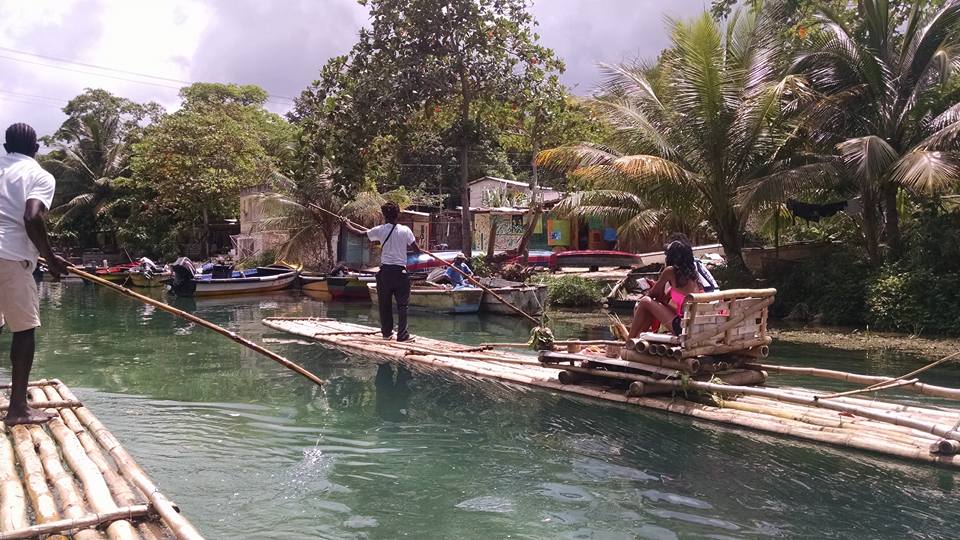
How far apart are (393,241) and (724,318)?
4262mm

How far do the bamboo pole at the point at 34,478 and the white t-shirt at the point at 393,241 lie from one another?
16.1 ft

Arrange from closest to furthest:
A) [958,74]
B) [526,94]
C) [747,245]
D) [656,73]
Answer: [958,74], [526,94], [656,73], [747,245]

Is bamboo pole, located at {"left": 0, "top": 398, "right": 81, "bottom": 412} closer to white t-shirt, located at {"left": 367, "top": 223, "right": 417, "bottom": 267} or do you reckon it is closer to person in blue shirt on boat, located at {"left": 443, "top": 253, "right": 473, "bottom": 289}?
white t-shirt, located at {"left": 367, "top": 223, "right": 417, "bottom": 267}

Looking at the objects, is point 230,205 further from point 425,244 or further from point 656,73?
point 656,73

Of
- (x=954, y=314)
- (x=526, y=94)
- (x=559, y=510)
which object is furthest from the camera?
(x=526, y=94)

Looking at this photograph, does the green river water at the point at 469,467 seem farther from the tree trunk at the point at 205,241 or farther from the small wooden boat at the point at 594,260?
the tree trunk at the point at 205,241

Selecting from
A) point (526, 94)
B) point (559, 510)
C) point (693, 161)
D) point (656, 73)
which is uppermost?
point (656, 73)

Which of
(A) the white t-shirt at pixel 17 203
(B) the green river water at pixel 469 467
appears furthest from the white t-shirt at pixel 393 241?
(A) the white t-shirt at pixel 17 203

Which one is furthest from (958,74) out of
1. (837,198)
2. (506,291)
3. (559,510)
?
(559,510)

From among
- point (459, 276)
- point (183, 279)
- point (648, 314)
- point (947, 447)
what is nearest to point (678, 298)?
point (648, 314)

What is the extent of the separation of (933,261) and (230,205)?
27156 mm

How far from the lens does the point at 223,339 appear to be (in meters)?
12.3

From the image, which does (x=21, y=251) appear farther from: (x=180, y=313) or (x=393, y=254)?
(x=393, y=254)

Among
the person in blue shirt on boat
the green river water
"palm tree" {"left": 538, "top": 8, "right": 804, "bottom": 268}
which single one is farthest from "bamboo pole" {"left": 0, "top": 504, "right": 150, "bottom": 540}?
the person in blue shirt on boat
